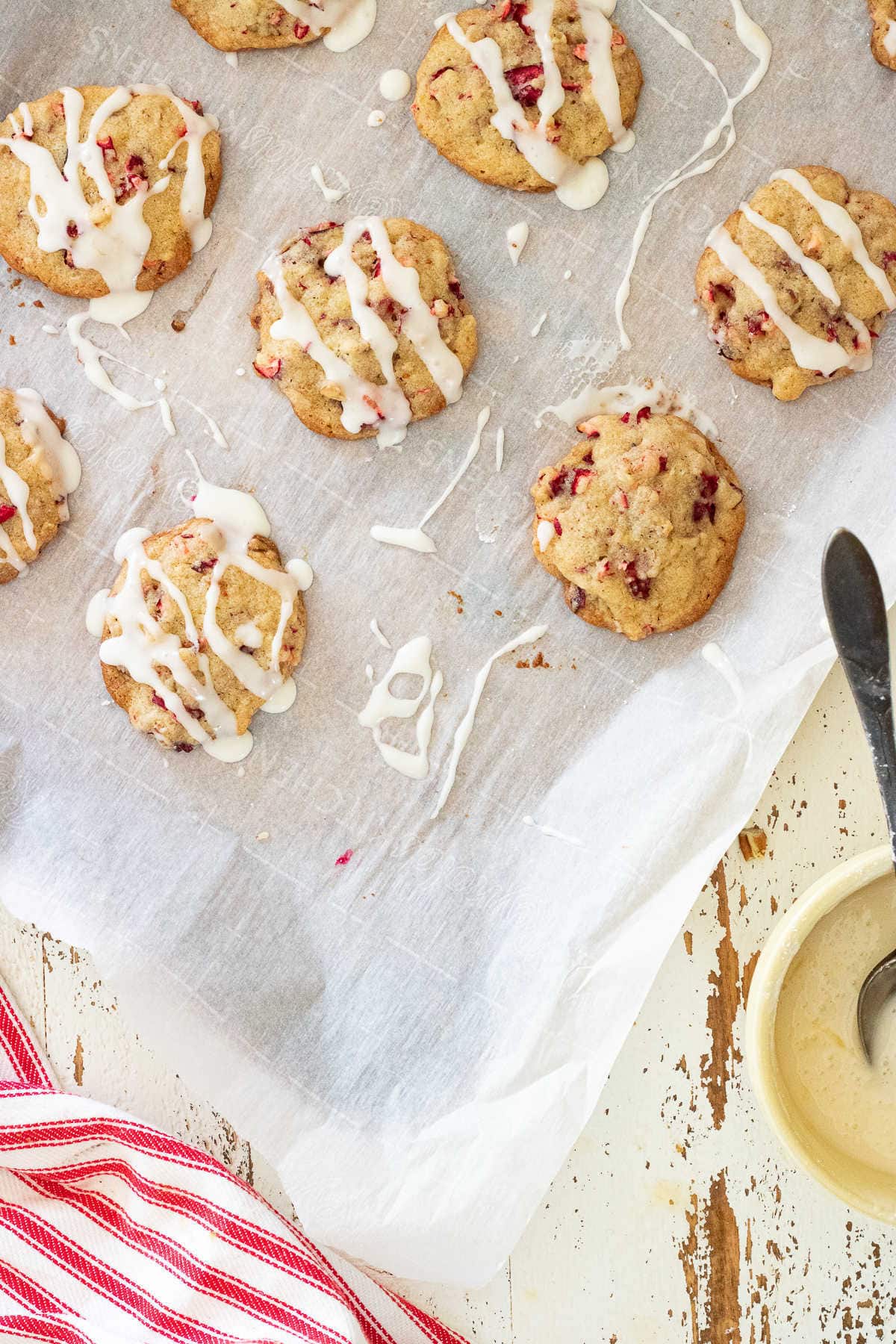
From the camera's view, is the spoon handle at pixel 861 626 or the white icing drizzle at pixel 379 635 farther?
the white icing drizzle at pixel 379 635

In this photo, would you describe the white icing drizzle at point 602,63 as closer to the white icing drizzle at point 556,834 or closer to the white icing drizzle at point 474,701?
the white icing drizzle at point 474,701

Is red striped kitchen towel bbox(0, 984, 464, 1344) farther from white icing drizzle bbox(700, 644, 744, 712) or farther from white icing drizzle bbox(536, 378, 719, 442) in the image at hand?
white icing drizzle bbox(536, 378, 719, 442)

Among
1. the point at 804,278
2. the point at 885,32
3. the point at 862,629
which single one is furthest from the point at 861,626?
the point at 885,32

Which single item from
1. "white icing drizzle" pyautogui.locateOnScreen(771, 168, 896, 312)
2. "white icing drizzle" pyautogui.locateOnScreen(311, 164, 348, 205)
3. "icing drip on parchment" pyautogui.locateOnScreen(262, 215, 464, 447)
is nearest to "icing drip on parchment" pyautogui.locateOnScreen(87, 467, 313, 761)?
"icing drip on parchment" pyautogui.locateOnScreen(262, 215, 464, 447)

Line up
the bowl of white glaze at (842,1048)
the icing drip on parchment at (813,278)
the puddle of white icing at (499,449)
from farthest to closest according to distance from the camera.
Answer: the puddle of white icing at (499,449), the icing drip on parchment at (813,278), the bowl of white glaze at (842,1048)

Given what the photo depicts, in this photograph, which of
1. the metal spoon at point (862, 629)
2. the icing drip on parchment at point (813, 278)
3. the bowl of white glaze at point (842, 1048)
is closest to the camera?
the metal spoon at point (862, 629)

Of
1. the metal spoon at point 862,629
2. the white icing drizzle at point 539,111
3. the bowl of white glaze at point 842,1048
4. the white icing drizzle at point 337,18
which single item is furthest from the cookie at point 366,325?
the bowl of white glaze at point 842,1048
